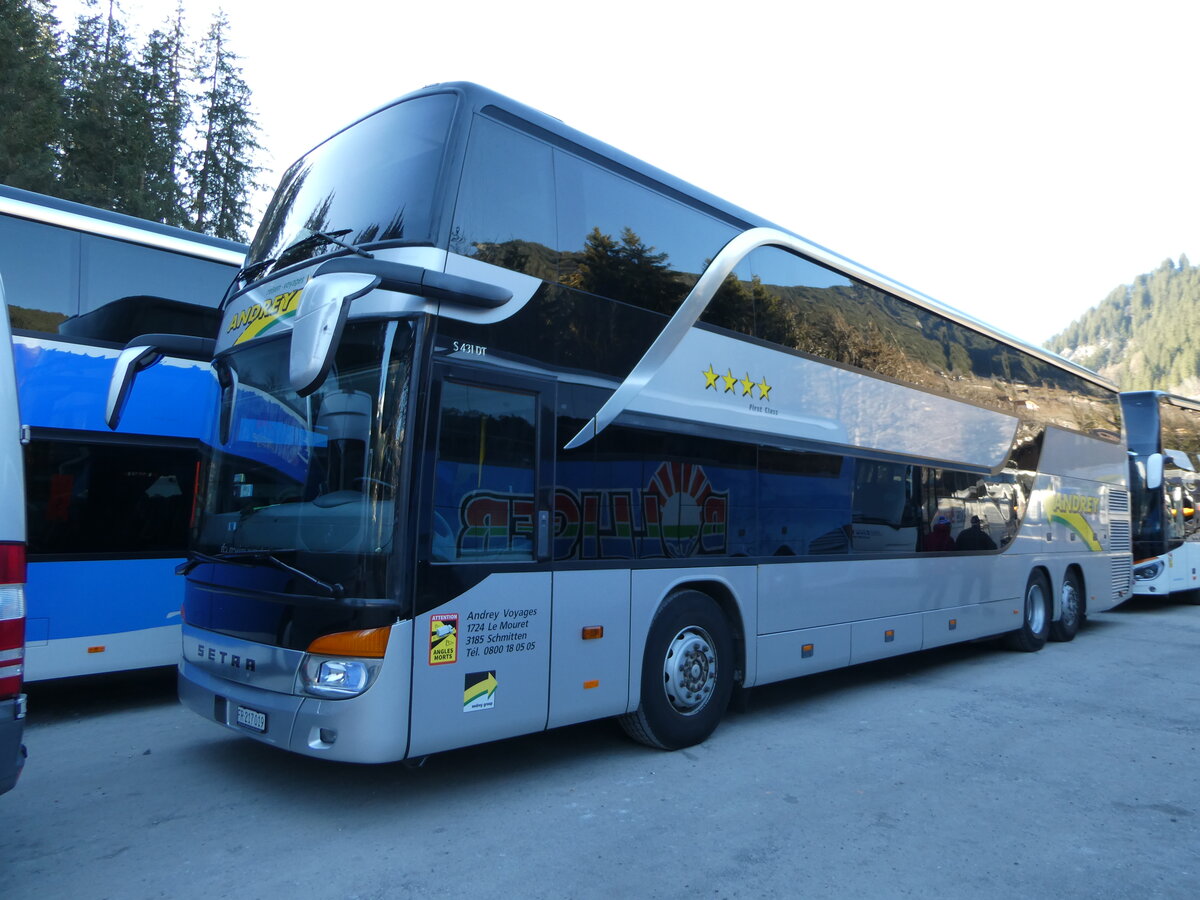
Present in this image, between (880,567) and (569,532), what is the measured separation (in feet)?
14.2

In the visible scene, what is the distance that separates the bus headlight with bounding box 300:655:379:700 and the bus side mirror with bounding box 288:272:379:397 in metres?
1.46

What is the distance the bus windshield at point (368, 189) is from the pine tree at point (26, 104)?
1975 cm

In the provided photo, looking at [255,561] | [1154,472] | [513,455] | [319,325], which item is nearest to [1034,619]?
[1154,472]

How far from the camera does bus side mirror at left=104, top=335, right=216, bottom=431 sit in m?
5.82

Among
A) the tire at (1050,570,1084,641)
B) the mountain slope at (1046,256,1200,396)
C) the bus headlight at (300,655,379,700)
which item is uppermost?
the mountain slope at (1046,256,1200,396)

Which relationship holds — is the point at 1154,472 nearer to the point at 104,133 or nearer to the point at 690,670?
the point at 690,670

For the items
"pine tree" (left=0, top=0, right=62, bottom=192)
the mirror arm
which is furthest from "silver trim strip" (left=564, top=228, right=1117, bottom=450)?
"pine tree" (left=0, top=0, right=62, bottom=192)

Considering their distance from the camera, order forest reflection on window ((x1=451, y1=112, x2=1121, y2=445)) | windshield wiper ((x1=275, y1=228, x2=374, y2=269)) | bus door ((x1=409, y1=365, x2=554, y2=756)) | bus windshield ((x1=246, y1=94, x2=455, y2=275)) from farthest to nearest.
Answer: forest reflection on window ((x1=451, y1=112, x2=1121, y2=445)) → windshield wiper ((x1=275, y1=228, x2=374, y2=269)) → bus windshield ((x1=246, y1=94, x2=455, y2=275)) → bus door ((x1=409, y1=365, x2=554, y2=756))

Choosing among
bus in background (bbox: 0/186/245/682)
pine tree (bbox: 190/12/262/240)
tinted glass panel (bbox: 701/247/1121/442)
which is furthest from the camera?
pine tree (bbox: 190/12/262/240)

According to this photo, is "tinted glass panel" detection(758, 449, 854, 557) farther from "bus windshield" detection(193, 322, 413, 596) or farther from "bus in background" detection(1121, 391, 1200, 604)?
"bus in background" detection(1121, 391, 1200, 604)

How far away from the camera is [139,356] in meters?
5.91

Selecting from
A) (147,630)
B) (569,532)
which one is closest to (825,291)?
(569,532)

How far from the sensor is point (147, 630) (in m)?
7.58

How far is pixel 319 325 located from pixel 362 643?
5.41ft
